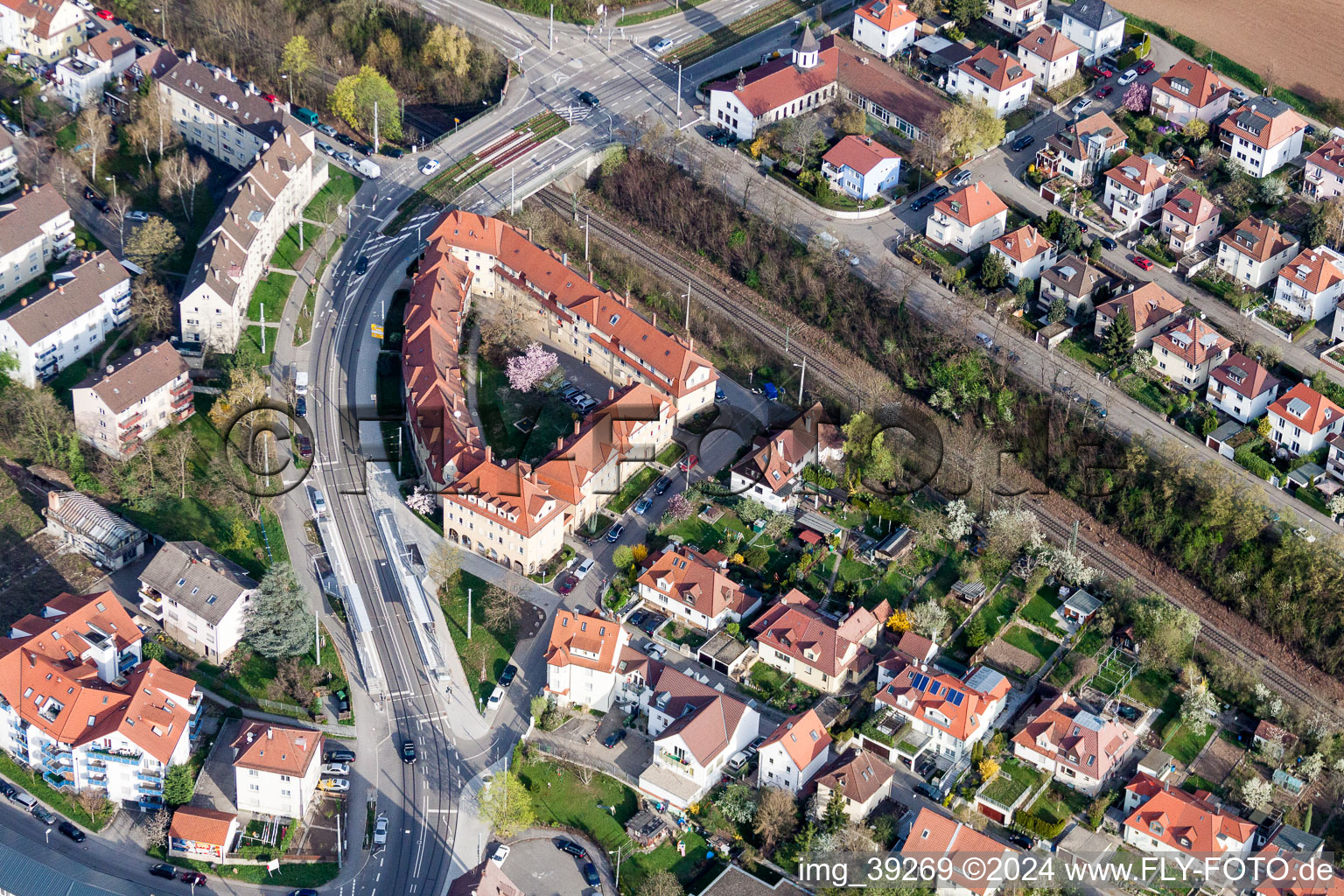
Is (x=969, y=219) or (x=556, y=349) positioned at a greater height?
(x=969, y=219)

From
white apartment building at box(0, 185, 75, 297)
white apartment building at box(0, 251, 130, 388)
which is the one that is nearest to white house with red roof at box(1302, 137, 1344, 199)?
white apartment building at box(0, 251, 130, 388)

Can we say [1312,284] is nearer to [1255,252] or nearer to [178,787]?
[1255,252]

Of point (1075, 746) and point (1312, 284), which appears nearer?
point (1075, 746)

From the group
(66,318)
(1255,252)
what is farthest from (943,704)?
(66,318)

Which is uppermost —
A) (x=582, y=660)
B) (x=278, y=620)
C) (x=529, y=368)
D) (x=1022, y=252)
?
(x=1022, y=252)

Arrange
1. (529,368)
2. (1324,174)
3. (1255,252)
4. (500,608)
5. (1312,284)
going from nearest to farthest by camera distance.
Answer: (500,608), (1312,284), (529,368), (1255,252), (1324,174)

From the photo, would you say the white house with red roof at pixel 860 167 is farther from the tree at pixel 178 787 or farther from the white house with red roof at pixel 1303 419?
the tree at pixel 178 787

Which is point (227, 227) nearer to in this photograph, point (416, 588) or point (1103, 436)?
point (416, 588)

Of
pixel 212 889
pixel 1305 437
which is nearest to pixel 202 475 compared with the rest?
pixel 212 889

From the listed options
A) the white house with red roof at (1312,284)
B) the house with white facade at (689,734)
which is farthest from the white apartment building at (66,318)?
the white house with red roof at (1312,284)
